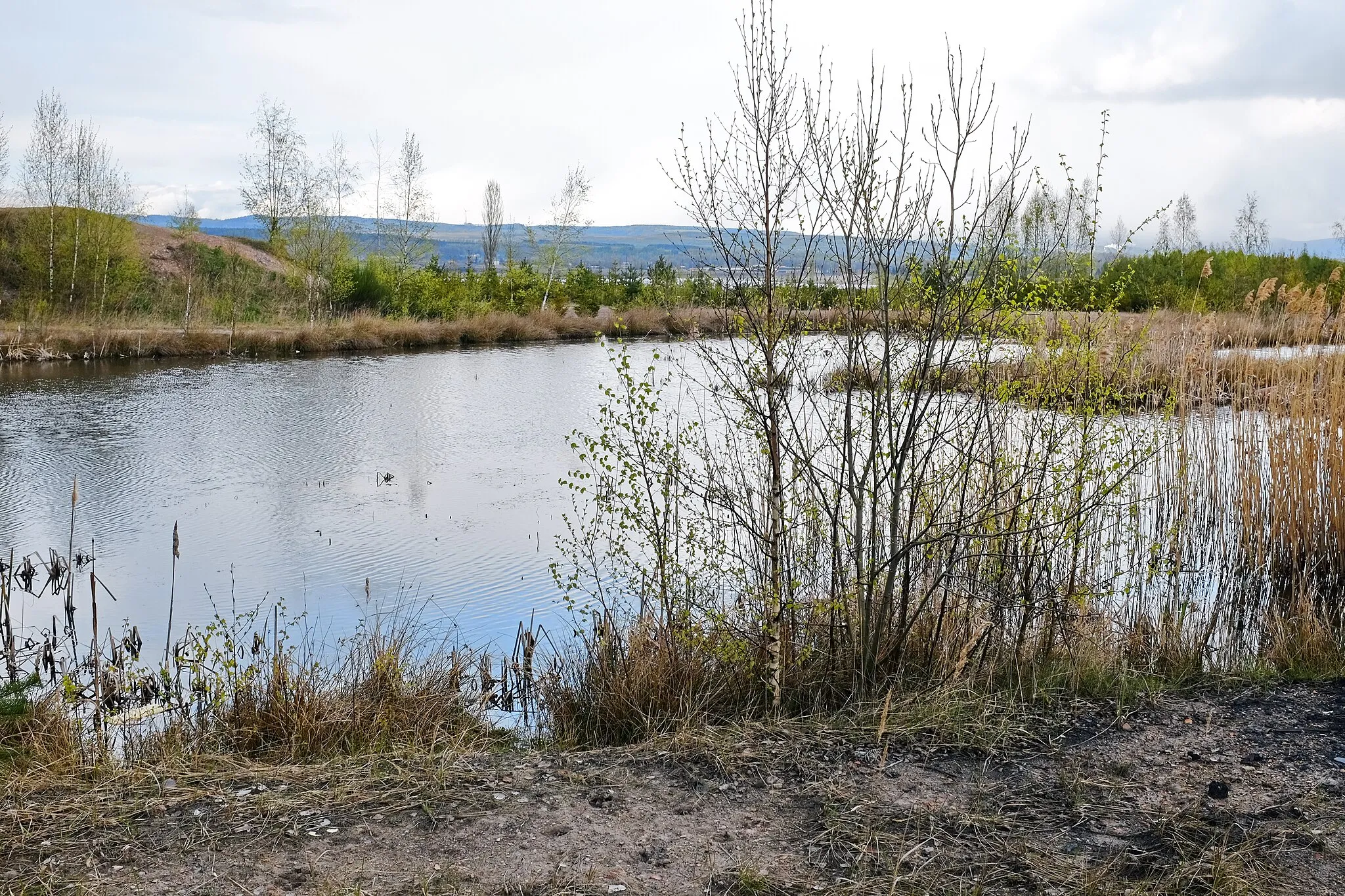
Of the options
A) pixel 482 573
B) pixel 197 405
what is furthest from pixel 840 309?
pixel 197 405

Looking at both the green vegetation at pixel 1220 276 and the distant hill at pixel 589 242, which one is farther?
the green vegetation at pixel 1220 276

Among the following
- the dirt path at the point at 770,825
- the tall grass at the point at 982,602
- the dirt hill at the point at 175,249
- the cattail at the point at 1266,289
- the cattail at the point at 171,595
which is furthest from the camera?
the dirt hill at the point at 175,249

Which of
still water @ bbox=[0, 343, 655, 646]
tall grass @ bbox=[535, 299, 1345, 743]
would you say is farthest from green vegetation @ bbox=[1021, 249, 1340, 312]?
tall grass @ bbox=[535, 299, 1345, 743]

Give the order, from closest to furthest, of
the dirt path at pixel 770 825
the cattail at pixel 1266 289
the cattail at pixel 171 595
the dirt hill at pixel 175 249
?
the dirt path at pixel 770 825 → the cattail at pixel 171 595 → the cattail at pixel 1266 289 → the dirt hill at pixel 175 249

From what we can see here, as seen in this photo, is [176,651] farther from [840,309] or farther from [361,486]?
[361,486]

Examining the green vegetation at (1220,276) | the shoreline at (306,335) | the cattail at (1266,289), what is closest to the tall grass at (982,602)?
the cattail at (1266,289)

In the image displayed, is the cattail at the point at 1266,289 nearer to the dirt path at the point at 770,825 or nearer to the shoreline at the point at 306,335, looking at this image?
the dirt path at the point at 770,825

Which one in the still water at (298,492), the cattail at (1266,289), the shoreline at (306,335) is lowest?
the still water at (298,492)

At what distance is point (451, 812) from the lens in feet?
11.2

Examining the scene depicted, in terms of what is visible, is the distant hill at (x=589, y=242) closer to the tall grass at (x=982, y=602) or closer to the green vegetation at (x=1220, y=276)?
the tall grass at (x=982, y=602)

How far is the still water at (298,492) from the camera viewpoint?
743 cm

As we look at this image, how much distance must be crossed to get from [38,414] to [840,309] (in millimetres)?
13872

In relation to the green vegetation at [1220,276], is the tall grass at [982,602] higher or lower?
lower

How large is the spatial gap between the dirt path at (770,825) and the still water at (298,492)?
3.01m
